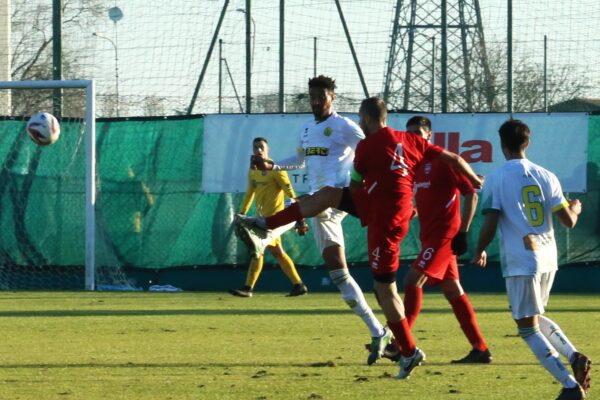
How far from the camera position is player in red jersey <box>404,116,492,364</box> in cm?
952

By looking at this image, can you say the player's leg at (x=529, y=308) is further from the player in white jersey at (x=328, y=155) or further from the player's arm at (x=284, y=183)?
the player's arm at (x=284, y=183)

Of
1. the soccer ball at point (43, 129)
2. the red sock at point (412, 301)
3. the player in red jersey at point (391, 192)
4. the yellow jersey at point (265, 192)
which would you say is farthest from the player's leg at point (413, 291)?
the soccer ball at point (43, 129)

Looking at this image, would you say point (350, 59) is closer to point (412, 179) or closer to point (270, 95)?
point (270, 95)

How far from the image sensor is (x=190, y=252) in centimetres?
1928

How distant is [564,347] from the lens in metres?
7.96

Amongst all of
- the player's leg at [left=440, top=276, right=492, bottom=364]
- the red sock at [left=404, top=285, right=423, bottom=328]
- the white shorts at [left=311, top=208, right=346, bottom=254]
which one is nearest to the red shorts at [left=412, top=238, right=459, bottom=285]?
the red sock at [left=404, top=285, right=423, bottom=328]

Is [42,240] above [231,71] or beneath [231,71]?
beneath

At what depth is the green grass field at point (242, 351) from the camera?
8180 mm

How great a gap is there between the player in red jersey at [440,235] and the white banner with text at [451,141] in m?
8.91

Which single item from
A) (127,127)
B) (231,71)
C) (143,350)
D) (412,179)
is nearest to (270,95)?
(231,71)

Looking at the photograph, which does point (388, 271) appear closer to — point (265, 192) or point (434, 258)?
point (434, 258)

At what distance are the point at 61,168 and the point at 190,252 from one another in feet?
7.56

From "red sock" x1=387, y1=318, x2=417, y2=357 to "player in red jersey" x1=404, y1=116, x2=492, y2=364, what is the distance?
0.86 meters

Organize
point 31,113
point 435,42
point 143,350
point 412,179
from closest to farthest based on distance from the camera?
1. point 412,179
2. point 143,350
3. point 435,42
4. point 31,113
